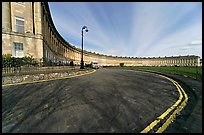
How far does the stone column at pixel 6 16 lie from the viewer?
1787cm

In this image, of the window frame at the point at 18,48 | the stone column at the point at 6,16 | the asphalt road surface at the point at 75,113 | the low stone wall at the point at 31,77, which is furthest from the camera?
the window frame at the point at 18,48

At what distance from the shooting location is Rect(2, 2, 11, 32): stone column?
58.6 feet

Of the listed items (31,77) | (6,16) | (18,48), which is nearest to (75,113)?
(31,77)

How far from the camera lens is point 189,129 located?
3.45 metres

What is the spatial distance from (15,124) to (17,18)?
21.1 meters

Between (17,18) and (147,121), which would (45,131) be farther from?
(17,18)

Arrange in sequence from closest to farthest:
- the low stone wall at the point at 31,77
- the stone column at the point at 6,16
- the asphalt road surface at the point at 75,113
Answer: the asphalt road surface at the point at 75,113 < the low stone wall at the point at 31,77 < the stone column at the point at 6,16

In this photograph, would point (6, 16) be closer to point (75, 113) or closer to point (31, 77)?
point (31, 77)

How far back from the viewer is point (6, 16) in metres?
18.2

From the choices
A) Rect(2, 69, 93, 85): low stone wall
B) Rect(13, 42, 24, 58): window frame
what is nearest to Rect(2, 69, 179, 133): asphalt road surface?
Rect(2, 69, 93, 85): low stone wall

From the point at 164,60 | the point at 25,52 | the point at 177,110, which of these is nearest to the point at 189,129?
the point at 177,110

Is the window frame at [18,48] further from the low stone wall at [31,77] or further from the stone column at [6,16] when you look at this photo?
the low stone wall at [31,77]

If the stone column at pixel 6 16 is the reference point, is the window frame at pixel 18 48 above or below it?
below

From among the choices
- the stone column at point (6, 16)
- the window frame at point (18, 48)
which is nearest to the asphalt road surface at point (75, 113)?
the window frame at point (18, 48)
